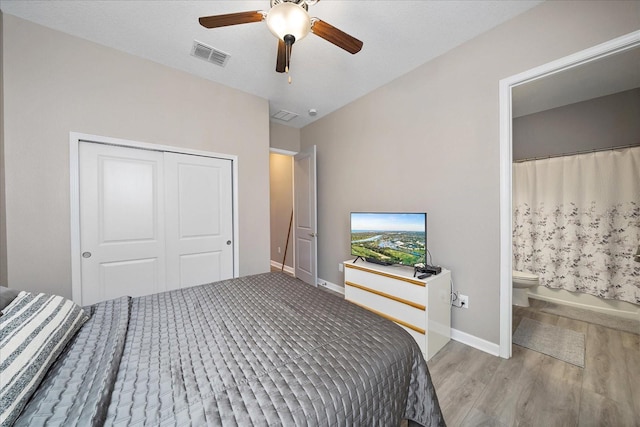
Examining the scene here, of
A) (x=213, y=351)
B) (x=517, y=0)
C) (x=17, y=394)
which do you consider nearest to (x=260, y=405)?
(x=213, y=351)

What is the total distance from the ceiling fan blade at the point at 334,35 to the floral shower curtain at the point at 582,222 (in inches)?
121

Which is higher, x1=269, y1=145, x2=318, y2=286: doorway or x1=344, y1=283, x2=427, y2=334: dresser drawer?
x1=269, y1=145, x2=318, y2=286: doorway

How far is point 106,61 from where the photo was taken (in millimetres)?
2150

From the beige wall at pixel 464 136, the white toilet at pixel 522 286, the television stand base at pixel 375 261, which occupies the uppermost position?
the beige wall at pixel 464 136

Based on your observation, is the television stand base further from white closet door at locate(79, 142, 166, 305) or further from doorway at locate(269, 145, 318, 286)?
white closet door at locate(79, 142, 166, 305)

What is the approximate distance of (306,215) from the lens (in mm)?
3691

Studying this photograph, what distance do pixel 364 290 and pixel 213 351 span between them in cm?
168

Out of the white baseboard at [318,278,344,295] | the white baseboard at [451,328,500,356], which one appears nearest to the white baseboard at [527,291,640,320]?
the white baseboard at [451,328,500,356]

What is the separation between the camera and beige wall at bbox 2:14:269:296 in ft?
5.93

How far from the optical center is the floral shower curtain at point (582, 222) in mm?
2482

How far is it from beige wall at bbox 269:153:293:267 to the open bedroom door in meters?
0.53

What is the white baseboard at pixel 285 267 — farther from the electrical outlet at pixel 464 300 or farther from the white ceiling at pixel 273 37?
the white ceiling at pixel 273 37

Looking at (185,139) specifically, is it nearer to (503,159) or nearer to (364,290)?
(364,290)

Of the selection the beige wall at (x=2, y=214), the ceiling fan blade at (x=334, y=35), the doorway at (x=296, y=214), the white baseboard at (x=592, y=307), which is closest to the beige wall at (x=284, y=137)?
the doorway at (x=296, y=214)
